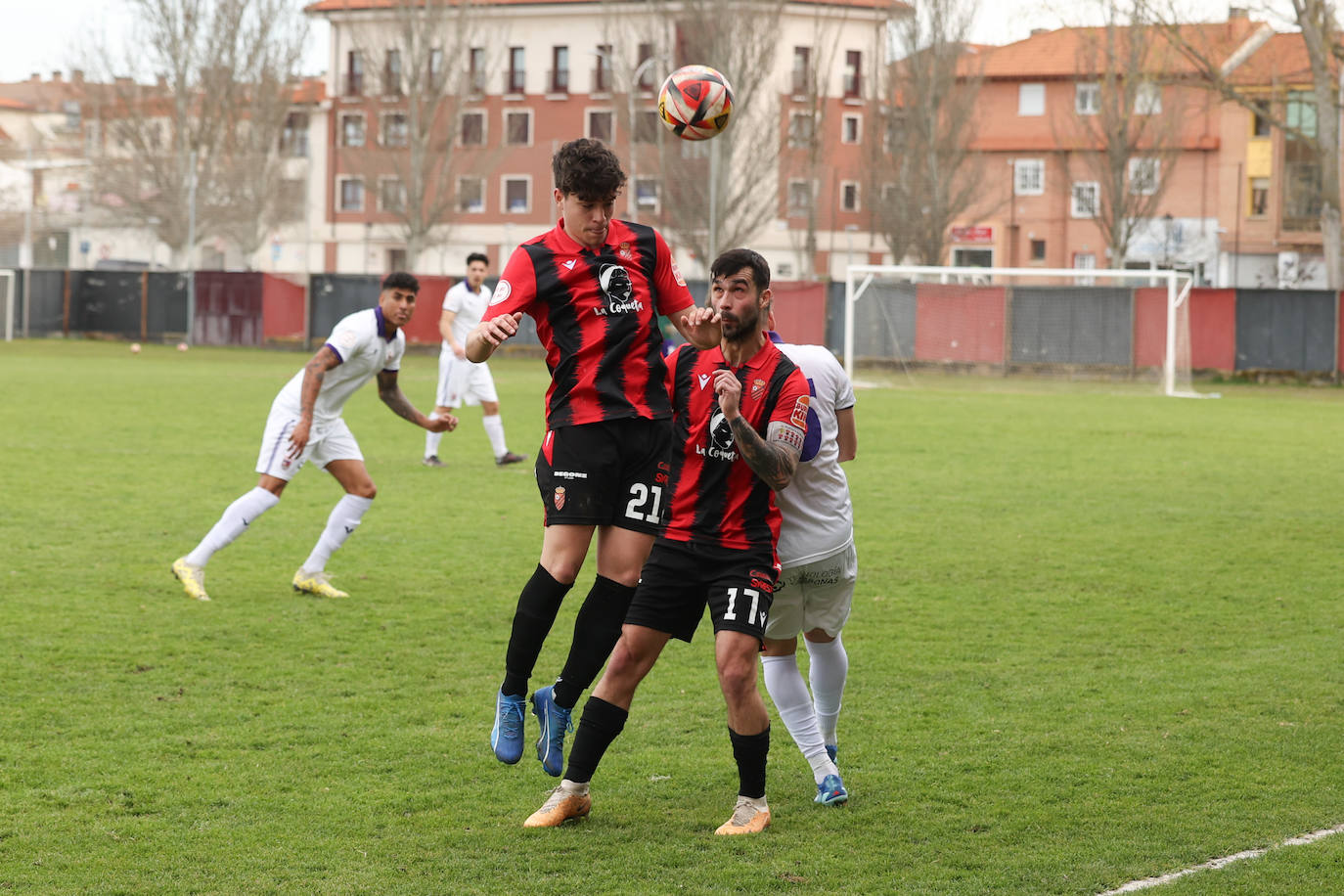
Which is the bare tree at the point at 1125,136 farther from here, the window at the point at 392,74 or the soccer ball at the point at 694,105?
the soccer ball at the point at 694,105

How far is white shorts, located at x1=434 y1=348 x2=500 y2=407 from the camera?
1622 centimetres

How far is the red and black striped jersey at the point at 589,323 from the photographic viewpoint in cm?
512

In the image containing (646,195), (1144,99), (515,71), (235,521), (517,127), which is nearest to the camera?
(235,521)

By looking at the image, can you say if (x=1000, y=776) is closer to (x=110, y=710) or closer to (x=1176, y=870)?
(x=1176, y=870)

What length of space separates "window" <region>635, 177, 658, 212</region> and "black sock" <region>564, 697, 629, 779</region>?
5260cm

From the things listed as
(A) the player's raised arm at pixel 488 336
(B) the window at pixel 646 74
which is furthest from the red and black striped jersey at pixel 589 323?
(B) the window at pixel 646 74

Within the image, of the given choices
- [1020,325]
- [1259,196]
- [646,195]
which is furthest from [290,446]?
[1259,196]

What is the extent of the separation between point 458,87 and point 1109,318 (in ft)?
111

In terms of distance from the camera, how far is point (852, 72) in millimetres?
67062

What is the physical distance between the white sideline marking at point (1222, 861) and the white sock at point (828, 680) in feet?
4.40

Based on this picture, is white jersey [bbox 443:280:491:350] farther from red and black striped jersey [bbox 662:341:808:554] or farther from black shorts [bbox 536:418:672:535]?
red and black striped jersey [bbox 662:341:808:554]

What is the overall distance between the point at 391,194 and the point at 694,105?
181 ft

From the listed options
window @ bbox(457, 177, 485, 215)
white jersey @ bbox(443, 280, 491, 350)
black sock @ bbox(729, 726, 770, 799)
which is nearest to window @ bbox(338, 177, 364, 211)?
window @ bbox(457, 177, 485, 215)

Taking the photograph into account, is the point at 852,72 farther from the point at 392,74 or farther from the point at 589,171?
the point at 589,171
